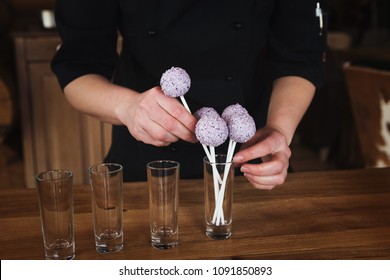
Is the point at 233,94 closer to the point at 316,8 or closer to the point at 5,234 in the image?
the point at 316,8

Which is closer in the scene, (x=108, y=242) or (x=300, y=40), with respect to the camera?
(x=108, y=242)

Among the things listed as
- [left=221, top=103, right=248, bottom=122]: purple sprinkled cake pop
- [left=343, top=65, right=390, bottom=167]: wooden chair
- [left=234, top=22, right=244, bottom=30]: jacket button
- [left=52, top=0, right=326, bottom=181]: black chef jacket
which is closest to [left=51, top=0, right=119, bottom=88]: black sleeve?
[left=52, top=0, right=326, bottom=181]: black chef jacket

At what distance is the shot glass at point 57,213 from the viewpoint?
74 centimetres

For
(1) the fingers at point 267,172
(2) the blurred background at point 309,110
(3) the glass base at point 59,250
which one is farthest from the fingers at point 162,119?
(2) the blurred background at point 309,110

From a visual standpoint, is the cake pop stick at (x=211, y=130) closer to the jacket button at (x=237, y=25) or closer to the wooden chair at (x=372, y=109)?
the jacket button at (x=237, y=25)

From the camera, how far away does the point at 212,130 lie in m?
0.78

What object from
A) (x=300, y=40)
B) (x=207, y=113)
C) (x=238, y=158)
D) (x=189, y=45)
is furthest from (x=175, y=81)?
(x=300, y=40)

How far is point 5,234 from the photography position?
887mm

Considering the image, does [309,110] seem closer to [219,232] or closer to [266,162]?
[266,162]

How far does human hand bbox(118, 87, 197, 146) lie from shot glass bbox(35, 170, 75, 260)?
0.20 meters

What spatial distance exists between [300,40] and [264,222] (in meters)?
0.61

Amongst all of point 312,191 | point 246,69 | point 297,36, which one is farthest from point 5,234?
point 297,36

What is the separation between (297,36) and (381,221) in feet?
1.96

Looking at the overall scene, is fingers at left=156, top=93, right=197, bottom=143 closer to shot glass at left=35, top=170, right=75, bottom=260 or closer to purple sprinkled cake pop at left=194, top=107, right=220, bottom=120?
purple sprinkled cake pop at left=194, top=107, right=220, bottom=120
